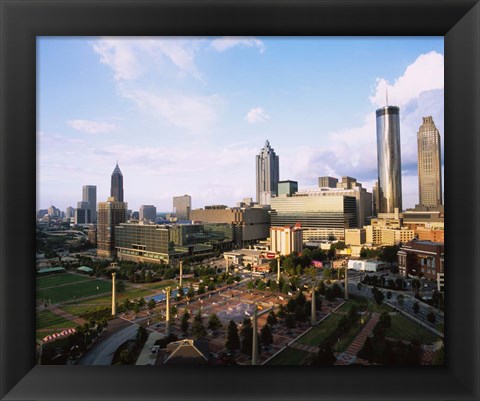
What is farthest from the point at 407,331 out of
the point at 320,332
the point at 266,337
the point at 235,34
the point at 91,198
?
the point at 91,198

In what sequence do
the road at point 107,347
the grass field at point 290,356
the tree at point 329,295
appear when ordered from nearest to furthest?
the grass field at point 290,356 < the road at point 107,347 < the tree at point 329,295

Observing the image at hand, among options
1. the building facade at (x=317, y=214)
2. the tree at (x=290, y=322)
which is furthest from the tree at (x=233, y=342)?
the building facade at (x=317, y=214)

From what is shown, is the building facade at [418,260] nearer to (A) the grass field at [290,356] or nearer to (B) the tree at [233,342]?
(A) the grass field at [290,356]

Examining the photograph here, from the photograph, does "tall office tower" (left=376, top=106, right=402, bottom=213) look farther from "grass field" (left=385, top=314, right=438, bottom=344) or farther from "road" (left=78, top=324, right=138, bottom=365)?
"road" (left=78, top=324, right=138, bottom=365)

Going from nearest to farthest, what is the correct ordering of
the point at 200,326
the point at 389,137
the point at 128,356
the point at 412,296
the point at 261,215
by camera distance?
the point at 128,356 → the point at 200,326 → the point at 412,296 → the point at 261,215 → the point at 389,137
